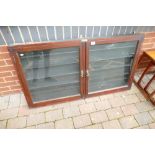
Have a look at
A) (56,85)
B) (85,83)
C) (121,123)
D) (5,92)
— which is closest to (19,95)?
(5,92)

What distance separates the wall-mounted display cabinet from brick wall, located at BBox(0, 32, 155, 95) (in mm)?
286

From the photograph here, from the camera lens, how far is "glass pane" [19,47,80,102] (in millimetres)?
1767

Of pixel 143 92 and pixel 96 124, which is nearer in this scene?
pixel 96 124

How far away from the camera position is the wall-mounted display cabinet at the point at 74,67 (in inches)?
67.4

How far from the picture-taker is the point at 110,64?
210 centimetres

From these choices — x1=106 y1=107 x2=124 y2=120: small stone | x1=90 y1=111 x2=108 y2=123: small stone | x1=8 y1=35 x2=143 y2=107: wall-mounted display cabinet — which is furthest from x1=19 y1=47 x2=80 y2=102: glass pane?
x1=106 y1=107 x2=124 y2=120: small stone

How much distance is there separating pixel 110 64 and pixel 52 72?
781 mm

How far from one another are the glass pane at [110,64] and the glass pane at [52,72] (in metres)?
0.22

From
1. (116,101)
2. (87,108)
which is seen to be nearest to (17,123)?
(87,108)

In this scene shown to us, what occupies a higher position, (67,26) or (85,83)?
(67,26)

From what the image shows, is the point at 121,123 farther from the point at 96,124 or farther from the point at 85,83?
the point at 85,83

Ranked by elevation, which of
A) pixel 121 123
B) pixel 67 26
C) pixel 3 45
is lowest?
pixel 121 123

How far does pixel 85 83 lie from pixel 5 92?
1.22 metres

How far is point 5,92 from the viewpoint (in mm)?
2342
